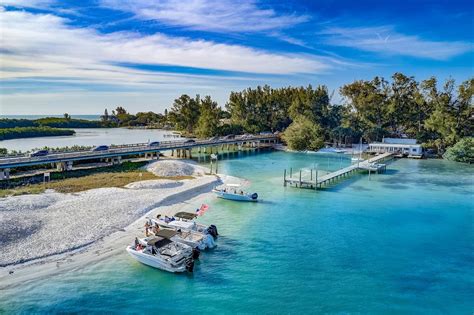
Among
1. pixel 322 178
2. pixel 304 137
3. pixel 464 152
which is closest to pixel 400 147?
pixel 464 152

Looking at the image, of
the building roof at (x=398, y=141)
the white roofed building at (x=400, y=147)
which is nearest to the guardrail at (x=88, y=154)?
the white roofed building at (x=400, y=147)

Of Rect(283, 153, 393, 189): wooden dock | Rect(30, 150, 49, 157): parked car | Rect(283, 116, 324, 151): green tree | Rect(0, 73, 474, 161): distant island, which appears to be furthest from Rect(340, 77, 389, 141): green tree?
Rect(30, 150, 49, 157): parked car

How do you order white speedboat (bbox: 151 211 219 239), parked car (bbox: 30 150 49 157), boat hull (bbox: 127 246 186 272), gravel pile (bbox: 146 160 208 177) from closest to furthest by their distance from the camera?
1. boat hull (bbox: 127 246 186 272)
2. white speedboat (bbox: 151 211 219 239)
3. parked car (bbox: 30 150 49 157)
4. gravel pile (bbox: 146 160 208 177)

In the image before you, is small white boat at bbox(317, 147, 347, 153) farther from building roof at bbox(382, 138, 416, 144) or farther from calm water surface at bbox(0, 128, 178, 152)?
calm water surface at bbox(0, 128, 178, 152)

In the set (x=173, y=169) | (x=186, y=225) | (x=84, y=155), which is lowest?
(x=186, y=225)

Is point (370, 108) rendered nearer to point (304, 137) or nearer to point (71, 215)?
point (304, 137)

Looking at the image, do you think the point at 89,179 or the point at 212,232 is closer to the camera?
the point at 212,232
